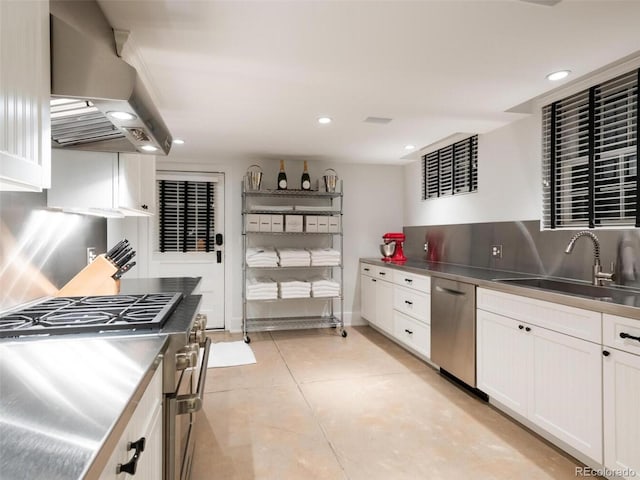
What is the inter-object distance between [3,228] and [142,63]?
1.10m

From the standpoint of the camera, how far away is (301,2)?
4.91 feet

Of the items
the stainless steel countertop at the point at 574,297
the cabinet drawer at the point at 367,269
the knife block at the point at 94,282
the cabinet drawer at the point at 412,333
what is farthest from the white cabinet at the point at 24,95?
the cabinet drawer at the point at 367,269

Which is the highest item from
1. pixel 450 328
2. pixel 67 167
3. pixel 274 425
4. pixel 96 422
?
pixel 67 167

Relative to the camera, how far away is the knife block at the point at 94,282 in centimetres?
192

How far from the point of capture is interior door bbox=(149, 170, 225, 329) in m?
4.42

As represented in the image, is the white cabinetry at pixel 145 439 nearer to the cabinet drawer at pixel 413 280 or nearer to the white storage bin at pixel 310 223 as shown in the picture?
the cabinet drawer at pixel 413 280

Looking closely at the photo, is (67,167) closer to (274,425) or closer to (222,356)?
(274,425)

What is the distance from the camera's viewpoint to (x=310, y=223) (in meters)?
4.39

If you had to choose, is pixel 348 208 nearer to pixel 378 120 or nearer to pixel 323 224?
pixel 323 224

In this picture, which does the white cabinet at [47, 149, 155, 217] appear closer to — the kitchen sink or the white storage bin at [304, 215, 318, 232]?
the kitchen sink

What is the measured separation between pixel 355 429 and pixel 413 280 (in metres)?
1.53

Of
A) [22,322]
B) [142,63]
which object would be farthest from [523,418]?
[142,63]

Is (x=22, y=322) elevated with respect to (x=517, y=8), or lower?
lower

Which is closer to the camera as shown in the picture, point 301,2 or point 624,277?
point 301,2
